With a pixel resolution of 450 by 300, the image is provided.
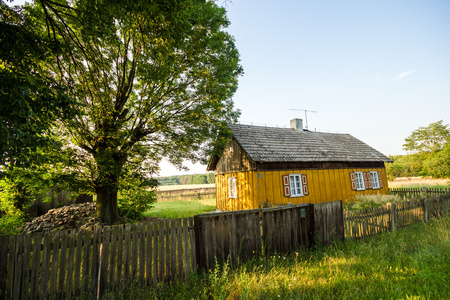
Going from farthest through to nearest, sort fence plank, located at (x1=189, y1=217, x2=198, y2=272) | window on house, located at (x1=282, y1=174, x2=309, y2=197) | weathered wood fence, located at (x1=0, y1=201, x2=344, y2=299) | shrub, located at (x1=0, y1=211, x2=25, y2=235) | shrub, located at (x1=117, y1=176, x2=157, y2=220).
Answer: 1. window on house, located at (x1=282, y1=174, x2=309, y2=197)
2. shrub, located at (x1=117, y1=176, x2=157, y2=220)
3. shrub, located at (x1=0, y1=211, x2=25, y2=235)
4. fence plank, located at (x1=189, y1=217, x2=198, y2=272)
5. weathered wood fence, located at (x1=0, y1=201, x2=344, y2=299)

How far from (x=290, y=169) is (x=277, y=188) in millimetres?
1764

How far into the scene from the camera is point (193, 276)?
4371 mm

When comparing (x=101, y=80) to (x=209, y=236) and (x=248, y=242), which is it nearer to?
(x=209, y=236)

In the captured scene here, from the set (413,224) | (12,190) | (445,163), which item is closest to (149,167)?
(12,190)

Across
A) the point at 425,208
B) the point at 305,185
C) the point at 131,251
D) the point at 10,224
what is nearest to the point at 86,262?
the point at 131,251

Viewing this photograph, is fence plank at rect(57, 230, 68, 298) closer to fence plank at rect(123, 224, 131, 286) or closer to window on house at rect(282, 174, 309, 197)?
fence plank at rect(123, 224, 131, 286)

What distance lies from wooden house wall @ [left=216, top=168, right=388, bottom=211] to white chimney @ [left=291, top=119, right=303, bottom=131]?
5.68 meters

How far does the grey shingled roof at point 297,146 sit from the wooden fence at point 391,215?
649 cm

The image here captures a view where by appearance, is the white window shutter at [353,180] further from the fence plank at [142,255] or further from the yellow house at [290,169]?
the fence plank at [142,255]

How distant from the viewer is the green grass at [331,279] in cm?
372

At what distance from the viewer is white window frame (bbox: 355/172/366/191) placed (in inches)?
690

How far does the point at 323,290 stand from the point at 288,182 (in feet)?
34.5

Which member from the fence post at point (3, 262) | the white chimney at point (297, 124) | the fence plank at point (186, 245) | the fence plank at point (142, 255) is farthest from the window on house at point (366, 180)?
the fence post at point (3, 262)

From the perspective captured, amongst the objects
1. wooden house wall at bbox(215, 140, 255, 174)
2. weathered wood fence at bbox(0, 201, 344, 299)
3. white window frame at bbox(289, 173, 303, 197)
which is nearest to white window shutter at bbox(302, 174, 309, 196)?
white window frame at bbox(289, 173, 303, 197)
